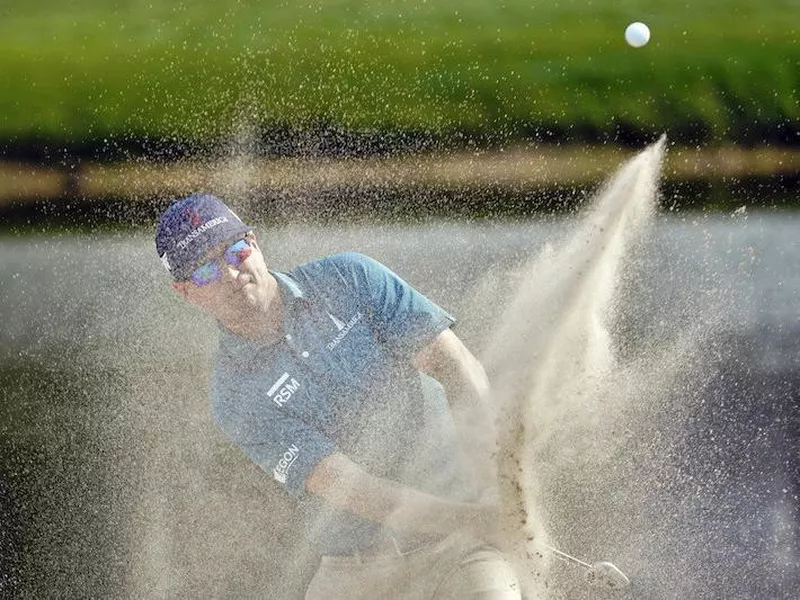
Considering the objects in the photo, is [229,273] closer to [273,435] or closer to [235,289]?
[235,289]

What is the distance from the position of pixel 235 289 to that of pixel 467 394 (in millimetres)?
859

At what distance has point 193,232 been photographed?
3938mm

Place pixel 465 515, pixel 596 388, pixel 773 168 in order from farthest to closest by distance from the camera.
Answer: pixel 773 168
pixel 596 388
pixel 465 515

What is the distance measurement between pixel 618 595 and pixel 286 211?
2.88 m

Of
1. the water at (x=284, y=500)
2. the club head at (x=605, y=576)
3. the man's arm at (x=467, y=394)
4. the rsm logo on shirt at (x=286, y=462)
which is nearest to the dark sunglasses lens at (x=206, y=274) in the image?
the rsm logo on shirt at (x=286, y=462)

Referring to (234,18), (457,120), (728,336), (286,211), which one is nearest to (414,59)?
(457,120)

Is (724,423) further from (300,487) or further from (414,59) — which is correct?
(414,59)

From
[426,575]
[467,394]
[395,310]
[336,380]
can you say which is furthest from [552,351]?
[426,575]

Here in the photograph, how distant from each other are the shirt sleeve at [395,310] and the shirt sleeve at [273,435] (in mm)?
419

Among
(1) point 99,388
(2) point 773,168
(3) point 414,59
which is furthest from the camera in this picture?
(3) point 414,59

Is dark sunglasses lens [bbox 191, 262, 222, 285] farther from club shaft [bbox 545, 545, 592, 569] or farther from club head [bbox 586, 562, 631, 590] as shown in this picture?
club head [bbox 586, 562, 631, 590]

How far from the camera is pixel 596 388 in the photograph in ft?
15.3

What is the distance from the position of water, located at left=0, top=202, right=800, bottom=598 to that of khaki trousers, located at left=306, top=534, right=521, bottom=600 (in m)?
0.66

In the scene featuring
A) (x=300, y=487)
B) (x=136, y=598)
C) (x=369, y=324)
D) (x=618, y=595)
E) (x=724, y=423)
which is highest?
(x=369, y=324)
